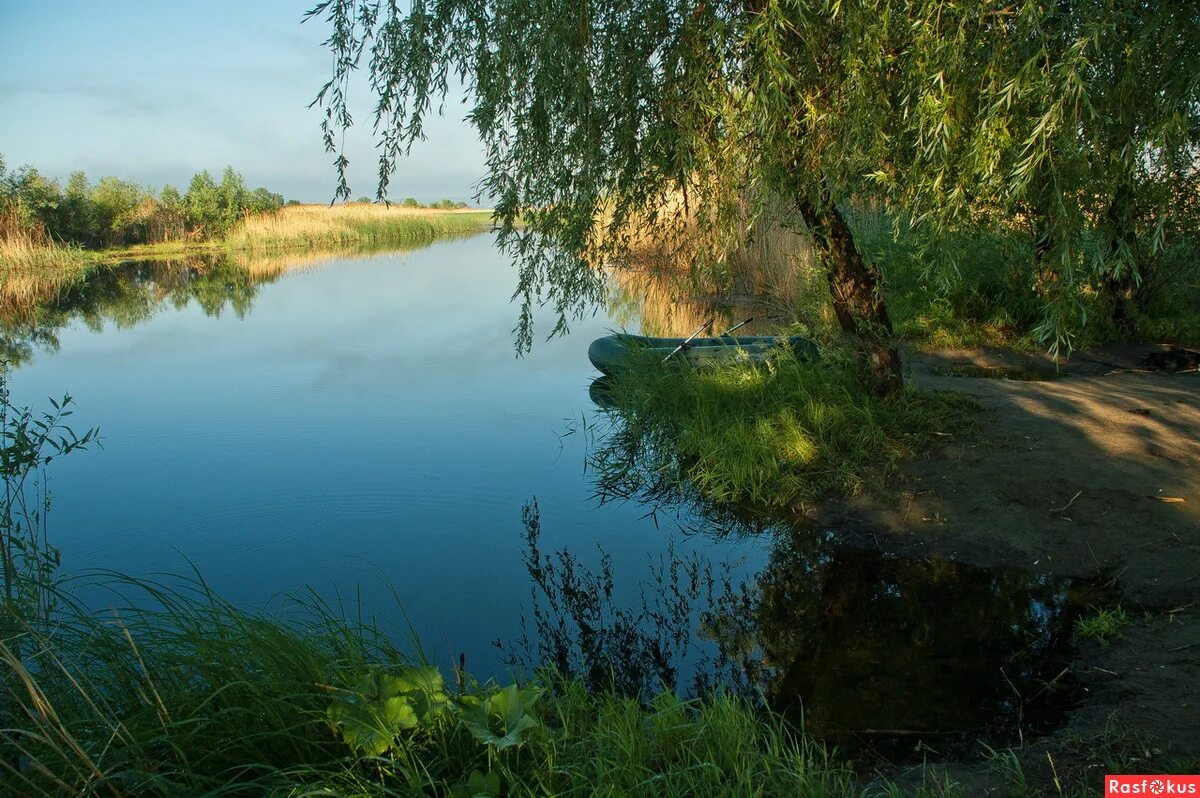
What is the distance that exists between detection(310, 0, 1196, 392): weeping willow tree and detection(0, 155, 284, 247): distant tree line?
998 inches

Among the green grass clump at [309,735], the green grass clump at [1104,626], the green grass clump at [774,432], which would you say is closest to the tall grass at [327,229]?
the green grass clump at [774,432]

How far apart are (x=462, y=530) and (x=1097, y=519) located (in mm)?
4145

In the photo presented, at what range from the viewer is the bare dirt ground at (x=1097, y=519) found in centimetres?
308

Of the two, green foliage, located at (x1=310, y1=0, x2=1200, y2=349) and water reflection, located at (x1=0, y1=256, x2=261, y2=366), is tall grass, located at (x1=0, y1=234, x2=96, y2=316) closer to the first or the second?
water reflection, located at (x1=0, y1=256, x2=261, y2=366)

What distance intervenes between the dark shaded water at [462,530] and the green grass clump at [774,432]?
39 cm

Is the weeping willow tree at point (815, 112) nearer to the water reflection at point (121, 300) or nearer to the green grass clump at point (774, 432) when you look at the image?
the green grass clump at point (774, 432)

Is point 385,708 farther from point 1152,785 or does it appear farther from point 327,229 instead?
point 327,229

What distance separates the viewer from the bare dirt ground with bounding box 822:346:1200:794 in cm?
308

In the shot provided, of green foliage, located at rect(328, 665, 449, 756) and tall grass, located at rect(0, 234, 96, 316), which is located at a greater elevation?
tall grass, located at rect(0, 234, 96, 316)

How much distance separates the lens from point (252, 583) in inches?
202

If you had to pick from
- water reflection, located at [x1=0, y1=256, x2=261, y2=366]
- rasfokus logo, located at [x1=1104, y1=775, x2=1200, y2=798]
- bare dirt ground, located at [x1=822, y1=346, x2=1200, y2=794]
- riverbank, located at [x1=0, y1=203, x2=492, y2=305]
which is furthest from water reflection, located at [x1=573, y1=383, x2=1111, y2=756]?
riverbank, located at [x1=0, y1=203, x2=492, y2=305]

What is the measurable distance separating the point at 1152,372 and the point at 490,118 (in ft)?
23.2

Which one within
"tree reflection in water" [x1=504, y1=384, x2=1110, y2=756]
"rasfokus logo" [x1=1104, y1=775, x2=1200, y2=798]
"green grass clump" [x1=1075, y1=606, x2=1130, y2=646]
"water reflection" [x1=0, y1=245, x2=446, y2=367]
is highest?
"water reflection" [x1=0, y1=245, x2=446, y2=367]

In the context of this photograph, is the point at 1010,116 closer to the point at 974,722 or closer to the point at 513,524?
the point at 974,722
